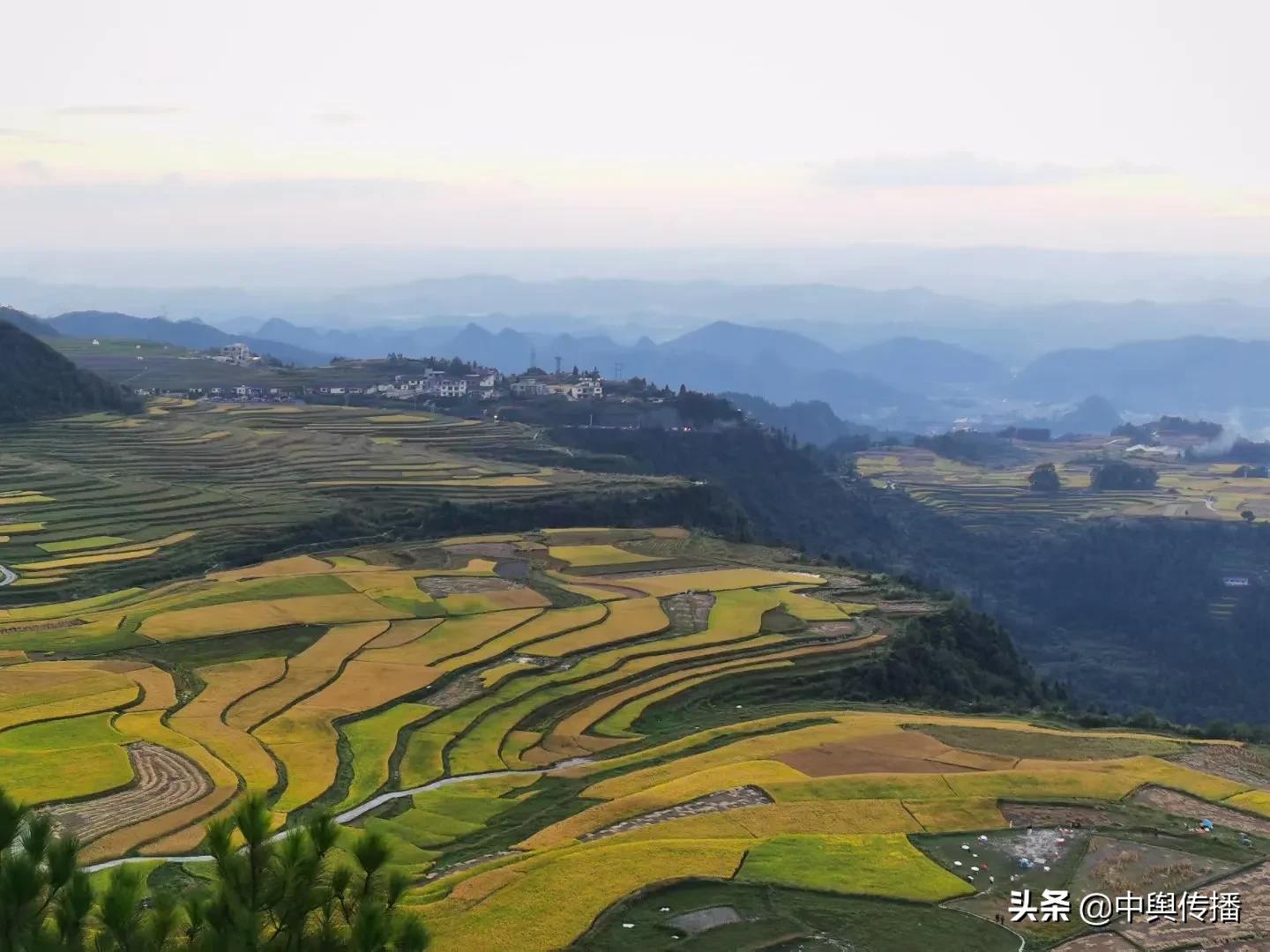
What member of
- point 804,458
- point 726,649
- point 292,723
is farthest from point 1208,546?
point 292,723

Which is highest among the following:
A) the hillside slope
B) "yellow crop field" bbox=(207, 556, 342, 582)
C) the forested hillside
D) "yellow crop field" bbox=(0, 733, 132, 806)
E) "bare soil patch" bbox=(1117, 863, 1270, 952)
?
the hillside slope

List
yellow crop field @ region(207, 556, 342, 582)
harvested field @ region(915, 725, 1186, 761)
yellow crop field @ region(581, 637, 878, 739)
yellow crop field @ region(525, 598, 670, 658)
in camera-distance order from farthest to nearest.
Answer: yellow crop field @ region(207, 556, 342, 582) < yellow crop field @ region(525, 598, 670, 658) < yellow crop field @ region(581, 637, 878, 739) < harvested field @ region(915, 725, 1186, 761)

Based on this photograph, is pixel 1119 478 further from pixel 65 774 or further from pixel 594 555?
pixel 65 774

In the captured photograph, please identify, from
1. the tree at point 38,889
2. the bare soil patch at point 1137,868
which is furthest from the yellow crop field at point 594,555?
the tree at point 38,889

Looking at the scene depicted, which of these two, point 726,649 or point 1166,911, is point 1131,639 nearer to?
point 726,649

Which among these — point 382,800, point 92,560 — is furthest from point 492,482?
point 382,800

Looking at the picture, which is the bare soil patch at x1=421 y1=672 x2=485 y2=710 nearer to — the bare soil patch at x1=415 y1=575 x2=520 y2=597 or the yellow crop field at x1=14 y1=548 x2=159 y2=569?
the bare soil patch at x1=415 y1=575 x2=520 y2=597

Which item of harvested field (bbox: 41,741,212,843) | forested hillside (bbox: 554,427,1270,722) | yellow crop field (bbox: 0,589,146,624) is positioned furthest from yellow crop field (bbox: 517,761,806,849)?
forested hillside (bbox: 554,427,1270,722)

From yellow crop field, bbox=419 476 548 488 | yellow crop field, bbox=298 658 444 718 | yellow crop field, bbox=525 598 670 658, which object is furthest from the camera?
yellow crop field, bbox=419 476 548 488
